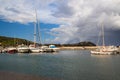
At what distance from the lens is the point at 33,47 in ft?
475

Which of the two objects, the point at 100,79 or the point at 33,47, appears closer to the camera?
the point at 100,79

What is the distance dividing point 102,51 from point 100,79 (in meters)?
87.4

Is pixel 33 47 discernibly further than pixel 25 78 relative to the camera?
Yes

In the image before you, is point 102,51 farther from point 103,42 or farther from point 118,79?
point 118,79

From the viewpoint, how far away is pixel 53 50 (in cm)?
15825

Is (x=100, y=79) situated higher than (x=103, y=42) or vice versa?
(x=103, y=42)

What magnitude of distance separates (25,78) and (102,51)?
318ft

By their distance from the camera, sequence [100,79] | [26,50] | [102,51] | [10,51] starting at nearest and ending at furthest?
1. [100,79]
2. [102,51]
3. [26,50]
4. [10,51]

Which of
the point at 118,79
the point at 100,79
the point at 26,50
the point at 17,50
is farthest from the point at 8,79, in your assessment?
the point at 17,50

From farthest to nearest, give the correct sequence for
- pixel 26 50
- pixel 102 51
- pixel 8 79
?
pixel 26 50
pixel 102 51
pixel 8 79

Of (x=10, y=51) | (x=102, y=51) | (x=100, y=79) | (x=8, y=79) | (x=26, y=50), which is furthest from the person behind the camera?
(x=10, y=51)

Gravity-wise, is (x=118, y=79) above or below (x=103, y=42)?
below

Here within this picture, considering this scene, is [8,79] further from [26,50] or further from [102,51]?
[26,50]

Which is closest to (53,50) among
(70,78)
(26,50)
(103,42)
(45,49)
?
(45,49)
